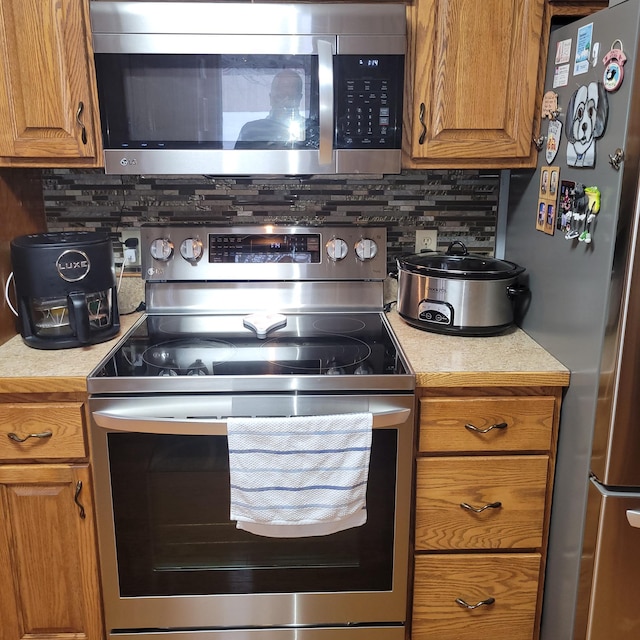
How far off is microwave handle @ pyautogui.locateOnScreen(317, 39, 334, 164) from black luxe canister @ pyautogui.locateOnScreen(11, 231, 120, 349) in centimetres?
61

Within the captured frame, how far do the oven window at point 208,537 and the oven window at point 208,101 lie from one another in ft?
2.46

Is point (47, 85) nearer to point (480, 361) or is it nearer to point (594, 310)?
point (480, 361)

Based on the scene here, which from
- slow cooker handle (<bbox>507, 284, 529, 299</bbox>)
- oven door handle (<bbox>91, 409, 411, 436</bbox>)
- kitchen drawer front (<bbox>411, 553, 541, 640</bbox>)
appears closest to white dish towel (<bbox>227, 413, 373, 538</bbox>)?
oven door handle (<bbox>91, 409, 411, 436</bbox>)

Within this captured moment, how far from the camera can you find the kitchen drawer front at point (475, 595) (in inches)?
60.9

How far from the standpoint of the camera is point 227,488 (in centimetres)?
148

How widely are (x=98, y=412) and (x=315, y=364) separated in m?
0.51

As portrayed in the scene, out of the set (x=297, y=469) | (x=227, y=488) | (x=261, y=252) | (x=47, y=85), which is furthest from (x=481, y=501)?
(x=47, y=85)

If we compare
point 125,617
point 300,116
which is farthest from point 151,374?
point 300,116

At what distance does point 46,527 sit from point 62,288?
58 cm

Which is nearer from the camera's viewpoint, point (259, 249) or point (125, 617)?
point (125, 617)

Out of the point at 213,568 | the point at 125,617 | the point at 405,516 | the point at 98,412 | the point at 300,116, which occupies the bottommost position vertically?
the point at 125,617

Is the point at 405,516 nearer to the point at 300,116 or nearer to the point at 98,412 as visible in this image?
the point at 98,412

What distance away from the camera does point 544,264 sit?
1.58 m

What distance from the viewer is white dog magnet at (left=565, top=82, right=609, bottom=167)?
4.12 ft
